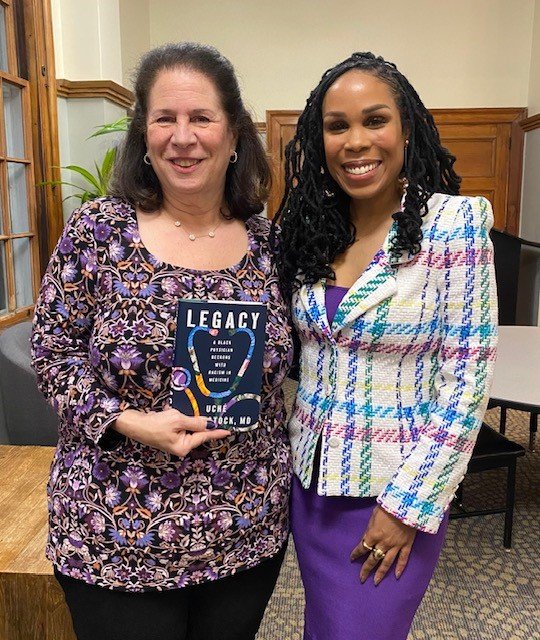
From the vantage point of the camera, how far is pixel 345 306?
3.53ft

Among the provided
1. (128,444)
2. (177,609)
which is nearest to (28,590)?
(177,609)

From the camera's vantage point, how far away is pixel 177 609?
3.65 ft

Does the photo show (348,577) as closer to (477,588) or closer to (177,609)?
(177,609)

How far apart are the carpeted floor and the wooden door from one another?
328 cm

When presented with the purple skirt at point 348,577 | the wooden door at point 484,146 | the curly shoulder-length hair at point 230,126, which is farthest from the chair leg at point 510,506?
the wooden door at point 484,146

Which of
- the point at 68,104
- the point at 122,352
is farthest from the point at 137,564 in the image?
the point at 68,104

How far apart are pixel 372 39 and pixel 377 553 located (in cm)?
508

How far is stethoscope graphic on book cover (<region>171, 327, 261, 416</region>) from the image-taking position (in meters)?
1.00

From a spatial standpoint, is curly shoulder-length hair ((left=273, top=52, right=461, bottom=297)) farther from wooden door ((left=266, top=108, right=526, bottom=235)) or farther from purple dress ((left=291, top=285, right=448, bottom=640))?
wooden door ((left=266, top=108, right=526, bottom=235))

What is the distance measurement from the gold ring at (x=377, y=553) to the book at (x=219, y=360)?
311 mm

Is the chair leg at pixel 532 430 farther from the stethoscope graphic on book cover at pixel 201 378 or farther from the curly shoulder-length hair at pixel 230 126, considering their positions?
the stethoscope graphic on book cover at pixel 201 378

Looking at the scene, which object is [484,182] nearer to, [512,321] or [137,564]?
[512,321]

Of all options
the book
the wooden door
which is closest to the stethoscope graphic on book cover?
the book

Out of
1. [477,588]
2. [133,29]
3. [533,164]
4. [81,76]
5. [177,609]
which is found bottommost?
[477,588]
